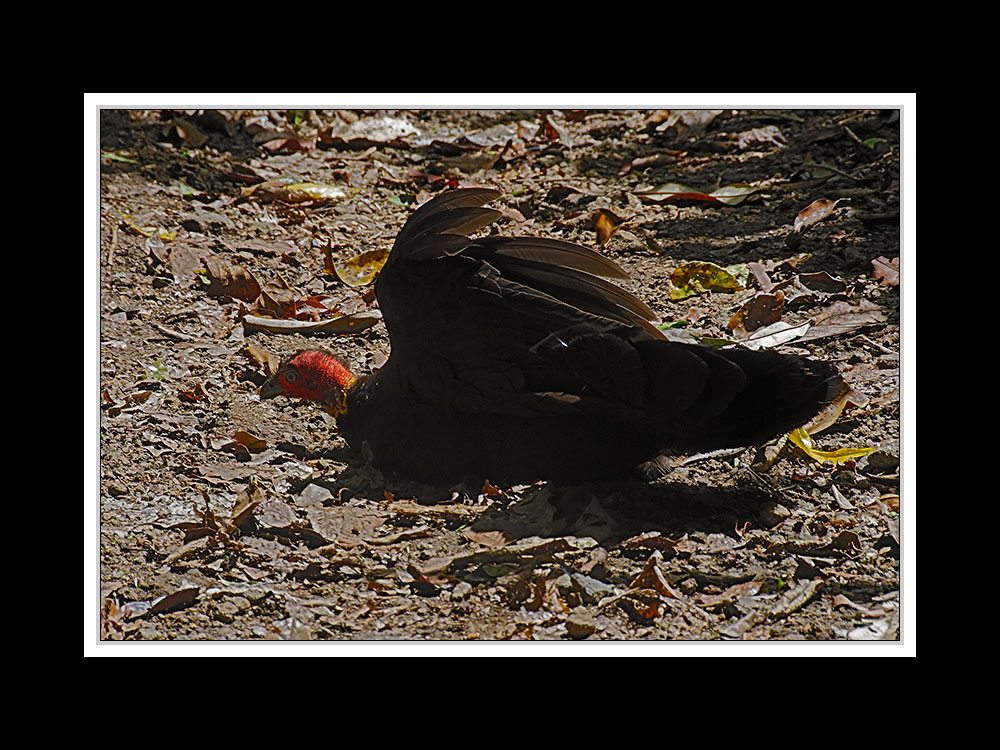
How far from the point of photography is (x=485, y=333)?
2.14 meters

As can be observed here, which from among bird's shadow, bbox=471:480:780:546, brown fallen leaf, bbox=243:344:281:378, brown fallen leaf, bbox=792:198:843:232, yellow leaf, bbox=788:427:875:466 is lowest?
bird's shadow, bbox=471:480:780:546

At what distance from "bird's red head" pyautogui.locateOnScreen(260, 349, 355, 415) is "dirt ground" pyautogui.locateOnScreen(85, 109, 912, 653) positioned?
0.03m

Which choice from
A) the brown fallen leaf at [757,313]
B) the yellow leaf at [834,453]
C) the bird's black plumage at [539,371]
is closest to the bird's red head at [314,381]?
the bird's black plumage at [539,371]

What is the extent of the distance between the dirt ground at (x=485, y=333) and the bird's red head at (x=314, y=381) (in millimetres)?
33

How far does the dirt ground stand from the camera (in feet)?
7.07

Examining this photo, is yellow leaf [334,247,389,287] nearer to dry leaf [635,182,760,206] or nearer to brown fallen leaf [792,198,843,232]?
dry leaf [635,182,760,206]

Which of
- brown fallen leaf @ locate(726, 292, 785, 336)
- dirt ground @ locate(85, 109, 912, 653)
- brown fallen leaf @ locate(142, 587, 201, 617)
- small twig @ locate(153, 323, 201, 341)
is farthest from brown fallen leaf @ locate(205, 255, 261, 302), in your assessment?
brown fallen leaf @ locate(726, 292, 785, 336)

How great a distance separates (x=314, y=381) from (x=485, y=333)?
45cm

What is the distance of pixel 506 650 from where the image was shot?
213 cm

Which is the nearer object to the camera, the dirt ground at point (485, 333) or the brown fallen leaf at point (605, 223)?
the dirt ground at point (485, 333)

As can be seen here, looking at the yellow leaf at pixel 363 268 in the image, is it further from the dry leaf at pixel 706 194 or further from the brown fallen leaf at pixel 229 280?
the dry leaf at pixel 706 194

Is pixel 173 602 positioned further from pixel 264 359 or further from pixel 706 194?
pixel 706 194

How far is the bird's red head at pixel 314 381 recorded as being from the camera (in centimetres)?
229

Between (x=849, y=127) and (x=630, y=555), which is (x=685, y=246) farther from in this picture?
(x=630, y=555)
